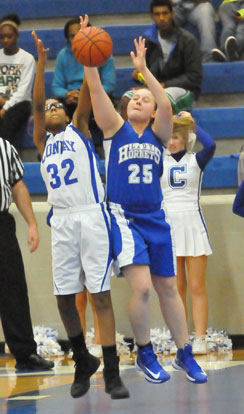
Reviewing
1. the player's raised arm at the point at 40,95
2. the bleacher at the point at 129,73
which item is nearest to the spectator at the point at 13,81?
the bleacher at the point at 129,73

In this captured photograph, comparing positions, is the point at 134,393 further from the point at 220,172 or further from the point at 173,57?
the point at 173,57

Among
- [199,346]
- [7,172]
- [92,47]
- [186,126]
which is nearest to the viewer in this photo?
[92,47]

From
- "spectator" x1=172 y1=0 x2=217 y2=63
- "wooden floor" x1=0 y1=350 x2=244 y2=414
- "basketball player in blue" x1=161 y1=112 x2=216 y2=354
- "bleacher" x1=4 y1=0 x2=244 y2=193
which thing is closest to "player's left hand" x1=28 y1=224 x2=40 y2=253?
"wooden floor" x1=0 y1=350 x2=244 y2=414

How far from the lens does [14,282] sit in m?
8.48

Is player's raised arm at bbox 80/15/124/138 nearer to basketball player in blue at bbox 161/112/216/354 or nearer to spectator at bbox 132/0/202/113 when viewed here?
basketball player in blue at bbox 161/112/216/354

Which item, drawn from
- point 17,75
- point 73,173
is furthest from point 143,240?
point 17,75

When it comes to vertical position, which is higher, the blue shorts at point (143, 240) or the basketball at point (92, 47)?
the basketball at point (92, 47)

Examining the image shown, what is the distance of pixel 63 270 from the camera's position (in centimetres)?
652

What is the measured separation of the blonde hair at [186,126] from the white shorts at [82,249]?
2.17 metres

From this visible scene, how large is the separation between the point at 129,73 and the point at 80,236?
5.17 m

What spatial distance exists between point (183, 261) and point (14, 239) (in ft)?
4.79

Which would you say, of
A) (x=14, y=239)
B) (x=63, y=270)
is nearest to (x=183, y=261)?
(x=14, y=239)

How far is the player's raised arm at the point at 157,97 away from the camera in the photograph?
21.2 ft

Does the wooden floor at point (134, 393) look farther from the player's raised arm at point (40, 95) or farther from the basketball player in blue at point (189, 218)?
the player's raised arm at point (40, 95)
